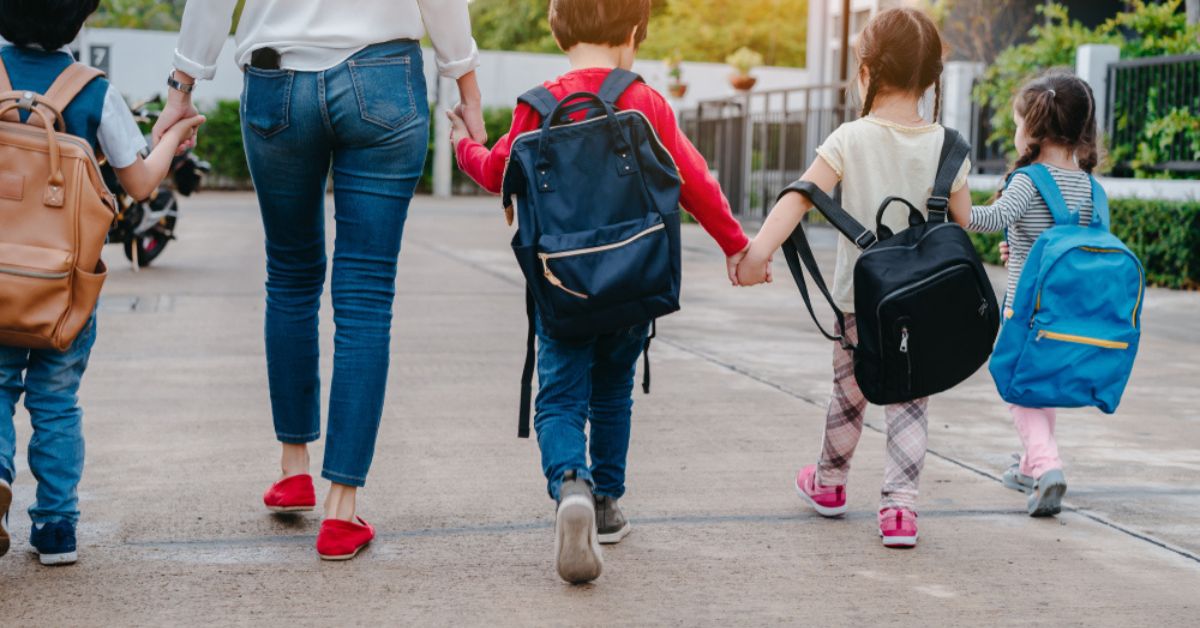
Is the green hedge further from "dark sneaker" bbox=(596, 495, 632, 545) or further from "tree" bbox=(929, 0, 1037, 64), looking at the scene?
"dark sneaker" bbox=(596, 495, 632, 545)

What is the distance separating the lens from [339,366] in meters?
3.52

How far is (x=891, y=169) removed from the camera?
3.76m

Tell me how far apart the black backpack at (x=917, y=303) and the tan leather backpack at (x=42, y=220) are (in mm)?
1747

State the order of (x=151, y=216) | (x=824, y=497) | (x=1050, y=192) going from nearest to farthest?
(x=824, y=497) < (x=1050, y=192) < (x=151, y=216)

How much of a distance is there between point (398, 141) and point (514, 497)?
1228 millimetres

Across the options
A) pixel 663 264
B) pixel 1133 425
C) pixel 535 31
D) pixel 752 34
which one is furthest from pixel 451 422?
pixel 535 31

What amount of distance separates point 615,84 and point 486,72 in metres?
31.6

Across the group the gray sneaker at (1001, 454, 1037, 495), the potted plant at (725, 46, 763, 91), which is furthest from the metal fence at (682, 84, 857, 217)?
the gray sneaker at (1001, 454, 1037, 495)

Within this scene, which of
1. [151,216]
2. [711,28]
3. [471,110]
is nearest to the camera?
[471,110]

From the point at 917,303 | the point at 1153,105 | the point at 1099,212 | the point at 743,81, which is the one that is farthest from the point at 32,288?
the point at 743,81

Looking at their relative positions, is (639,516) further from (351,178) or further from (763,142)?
(763,142)

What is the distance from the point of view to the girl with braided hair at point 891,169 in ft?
12.2

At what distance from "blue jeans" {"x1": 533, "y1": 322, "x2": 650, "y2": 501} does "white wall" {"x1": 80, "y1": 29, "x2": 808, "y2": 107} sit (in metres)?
28.1

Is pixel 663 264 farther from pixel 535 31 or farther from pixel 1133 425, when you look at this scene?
pixel 535 31
